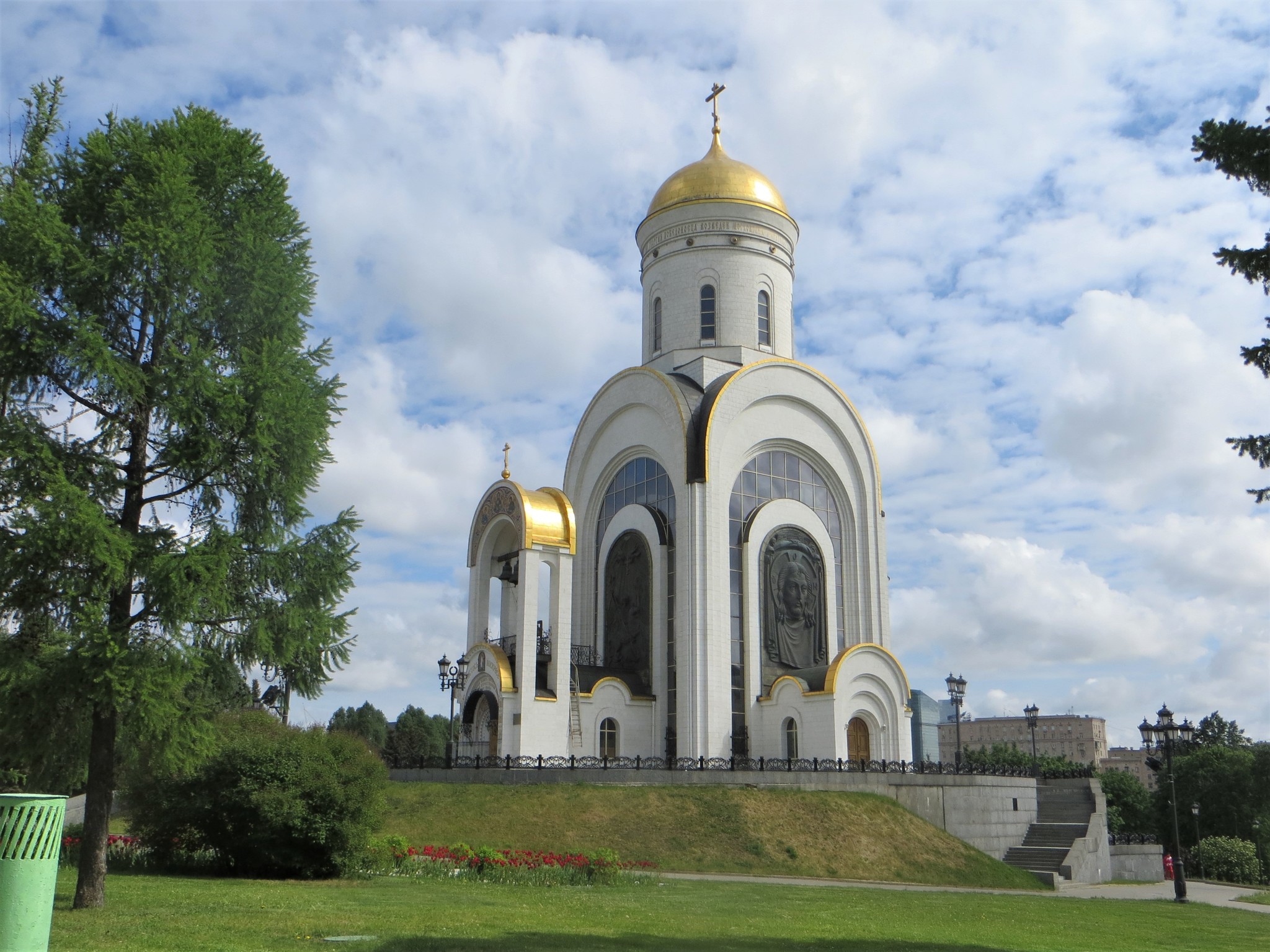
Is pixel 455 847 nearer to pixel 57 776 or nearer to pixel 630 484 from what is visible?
pixel 57 776

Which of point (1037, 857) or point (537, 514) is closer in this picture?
point (1037, 857)

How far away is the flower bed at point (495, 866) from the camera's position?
54.7 ft

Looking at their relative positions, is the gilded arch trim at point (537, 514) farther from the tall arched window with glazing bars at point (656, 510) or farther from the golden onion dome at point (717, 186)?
the golden onion dome at point (717, 186)

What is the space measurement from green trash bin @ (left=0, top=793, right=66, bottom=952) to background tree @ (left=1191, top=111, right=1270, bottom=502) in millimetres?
10584

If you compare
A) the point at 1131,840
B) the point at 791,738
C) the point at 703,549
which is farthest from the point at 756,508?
the point at 1131,840

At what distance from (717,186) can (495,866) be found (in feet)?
86.8

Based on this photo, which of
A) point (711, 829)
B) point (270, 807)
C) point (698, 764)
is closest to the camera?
point (270, 807)

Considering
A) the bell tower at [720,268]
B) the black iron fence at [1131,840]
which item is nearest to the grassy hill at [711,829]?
the black iron fence at [1131,840]

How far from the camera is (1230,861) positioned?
42031mm

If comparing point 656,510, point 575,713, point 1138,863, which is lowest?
point 1138,863

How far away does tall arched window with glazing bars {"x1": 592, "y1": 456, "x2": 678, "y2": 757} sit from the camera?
3130cm

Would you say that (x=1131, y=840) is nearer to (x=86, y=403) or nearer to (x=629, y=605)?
(x=629, y=605)

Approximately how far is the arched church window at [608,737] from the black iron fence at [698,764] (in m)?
1.43

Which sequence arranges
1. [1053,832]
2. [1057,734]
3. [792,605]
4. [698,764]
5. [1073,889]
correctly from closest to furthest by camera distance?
[1073,889] → [698,764] → [1053,832] → [792,605] → [1057,734]
